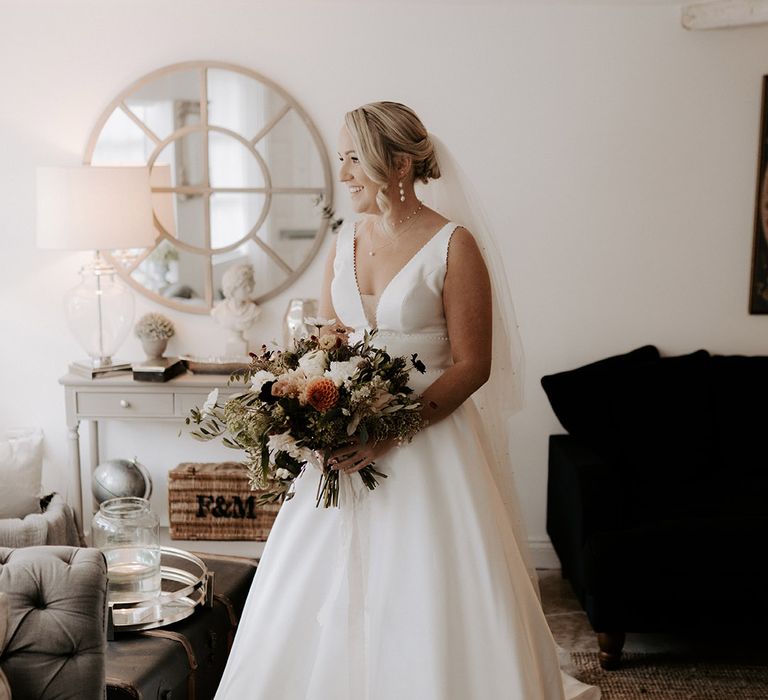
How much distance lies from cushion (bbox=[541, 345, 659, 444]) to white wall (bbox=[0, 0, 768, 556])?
0.55m

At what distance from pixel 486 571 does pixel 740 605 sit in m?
1.43

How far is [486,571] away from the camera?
85.7 inches

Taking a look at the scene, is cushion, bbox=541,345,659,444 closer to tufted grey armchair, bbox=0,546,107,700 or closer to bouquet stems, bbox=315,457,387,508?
bouquet stems, bbox=315,457,387,508

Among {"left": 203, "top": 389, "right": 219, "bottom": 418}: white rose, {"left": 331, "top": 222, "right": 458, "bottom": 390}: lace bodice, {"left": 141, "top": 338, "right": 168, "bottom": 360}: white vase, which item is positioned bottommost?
{"left": 141, "top": 338, "right": 168, "bottom": 360}: white vase

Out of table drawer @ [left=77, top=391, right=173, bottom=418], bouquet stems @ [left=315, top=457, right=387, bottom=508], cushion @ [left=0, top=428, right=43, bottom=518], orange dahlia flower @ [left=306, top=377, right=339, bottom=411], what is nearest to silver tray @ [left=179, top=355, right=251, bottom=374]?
table drawer @ [left=77, top=391, right=173, bottom=418]

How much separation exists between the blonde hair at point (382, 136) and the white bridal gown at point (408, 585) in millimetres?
211

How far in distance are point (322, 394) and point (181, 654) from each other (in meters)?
0.82

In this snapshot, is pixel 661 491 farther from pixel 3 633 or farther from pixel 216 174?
pixel 3 633

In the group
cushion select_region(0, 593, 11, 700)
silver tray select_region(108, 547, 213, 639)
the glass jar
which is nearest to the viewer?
cushion select_region(0, 593, 11, 700)

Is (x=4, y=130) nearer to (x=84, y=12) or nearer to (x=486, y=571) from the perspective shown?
(x=84, y=12)

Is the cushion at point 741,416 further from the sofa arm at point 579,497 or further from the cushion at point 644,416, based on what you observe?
the sofa arm at point 579,497

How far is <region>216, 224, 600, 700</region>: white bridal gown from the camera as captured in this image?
84.4 inches

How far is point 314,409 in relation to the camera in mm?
2006

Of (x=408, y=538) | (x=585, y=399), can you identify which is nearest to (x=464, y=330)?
(x=408, y=538)
